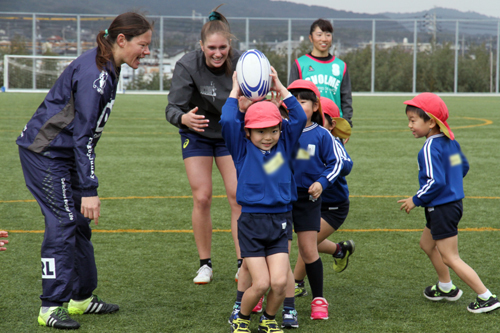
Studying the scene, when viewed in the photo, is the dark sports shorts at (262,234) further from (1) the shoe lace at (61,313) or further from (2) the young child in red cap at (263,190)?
(1) the shoe lace at (61,313)

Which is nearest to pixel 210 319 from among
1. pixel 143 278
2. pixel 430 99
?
pixel 143 278

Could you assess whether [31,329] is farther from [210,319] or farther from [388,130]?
[388,130]

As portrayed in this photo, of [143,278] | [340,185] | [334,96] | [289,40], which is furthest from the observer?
[289,40]

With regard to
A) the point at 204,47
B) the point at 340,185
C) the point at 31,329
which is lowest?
the point at 31,329

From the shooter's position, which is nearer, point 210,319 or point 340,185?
point 210,319

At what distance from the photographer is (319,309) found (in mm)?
3564

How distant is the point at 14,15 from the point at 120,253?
141ft

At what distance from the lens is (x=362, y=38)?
139 feet

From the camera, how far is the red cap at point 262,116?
123 inches

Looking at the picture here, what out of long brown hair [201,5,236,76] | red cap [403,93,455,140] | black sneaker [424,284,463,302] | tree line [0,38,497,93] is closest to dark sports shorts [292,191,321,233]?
red cap [403,93,455,140]

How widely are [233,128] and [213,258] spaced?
198 cm

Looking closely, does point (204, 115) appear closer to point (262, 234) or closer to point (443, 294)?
point (262, 234)

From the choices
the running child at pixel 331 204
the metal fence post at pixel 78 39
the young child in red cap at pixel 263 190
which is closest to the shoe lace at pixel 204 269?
the running child at pixel 331 204

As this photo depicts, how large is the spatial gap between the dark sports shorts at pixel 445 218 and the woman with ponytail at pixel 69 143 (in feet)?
6.87
